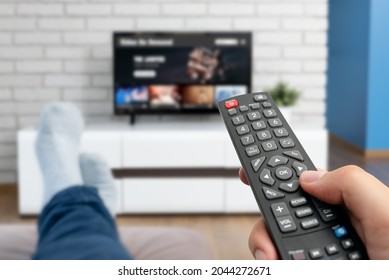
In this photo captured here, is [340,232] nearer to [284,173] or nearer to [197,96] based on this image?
[284,173]

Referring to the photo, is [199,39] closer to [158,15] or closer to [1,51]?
[158,15]

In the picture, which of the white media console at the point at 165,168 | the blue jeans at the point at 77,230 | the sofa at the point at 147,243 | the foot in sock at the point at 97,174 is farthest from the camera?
the white media console at the point at 165,168

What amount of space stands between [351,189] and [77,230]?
52cm

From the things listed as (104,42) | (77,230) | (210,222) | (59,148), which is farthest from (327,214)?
(104,42)

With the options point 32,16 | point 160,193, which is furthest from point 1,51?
point 160,193

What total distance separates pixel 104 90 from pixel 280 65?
529mm

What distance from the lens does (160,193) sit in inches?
64.2

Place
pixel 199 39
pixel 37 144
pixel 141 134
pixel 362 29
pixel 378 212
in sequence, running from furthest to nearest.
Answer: pixel 362 29, pixel 199 39, pixel 141 134, pixel 37 144, pixel 378 212

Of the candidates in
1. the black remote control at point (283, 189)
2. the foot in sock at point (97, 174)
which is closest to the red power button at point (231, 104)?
the black remote control at point (283, 189)

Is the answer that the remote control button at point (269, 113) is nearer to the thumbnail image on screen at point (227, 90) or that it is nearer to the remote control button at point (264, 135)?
the remote control button at point (264, 135)

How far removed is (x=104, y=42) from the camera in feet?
5.88

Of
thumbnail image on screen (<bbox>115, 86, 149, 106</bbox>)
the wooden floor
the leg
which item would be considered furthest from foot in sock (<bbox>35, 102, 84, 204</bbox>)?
thumbnail image on screen (<bbox>115, 86, 149, 106</bbox>)

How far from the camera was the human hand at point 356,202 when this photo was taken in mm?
214

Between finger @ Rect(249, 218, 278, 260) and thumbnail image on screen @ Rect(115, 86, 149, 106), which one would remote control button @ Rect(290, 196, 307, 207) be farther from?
thumbnail image on screen @ Rect(115, 86, 149, 106)
